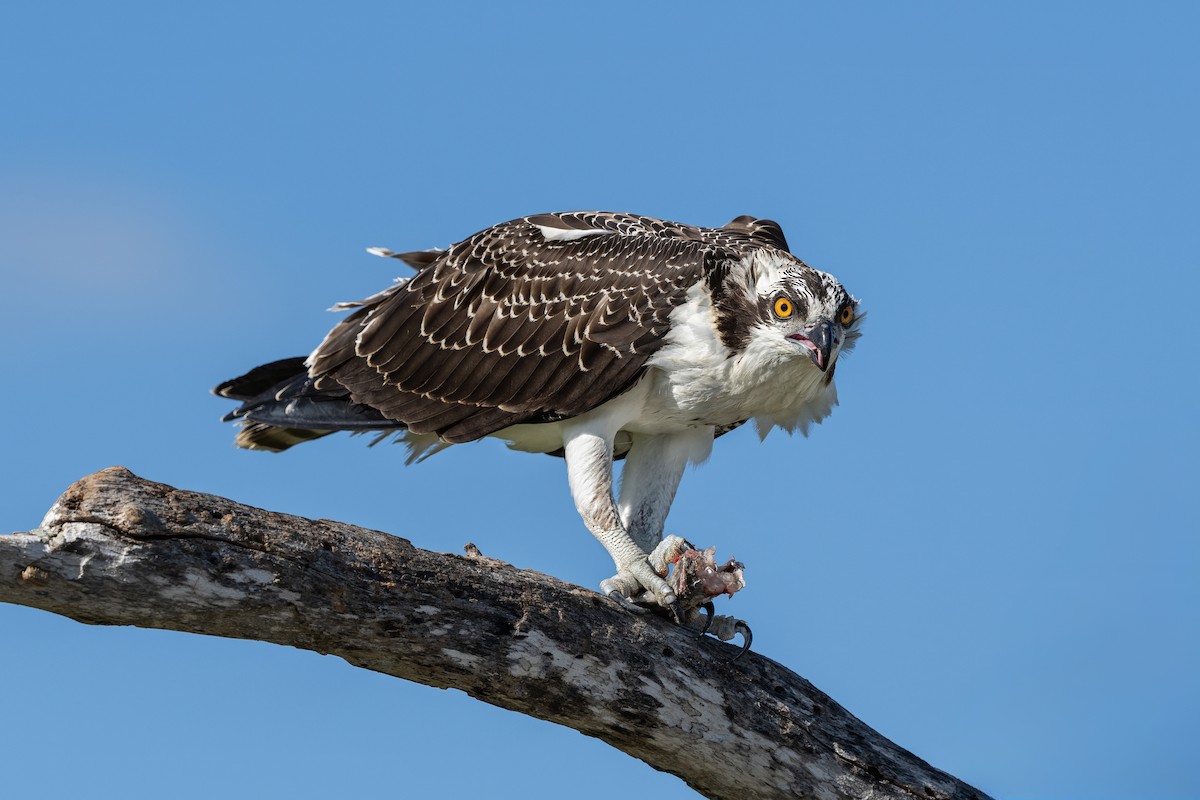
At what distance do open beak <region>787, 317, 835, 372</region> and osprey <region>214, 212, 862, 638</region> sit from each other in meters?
0.01

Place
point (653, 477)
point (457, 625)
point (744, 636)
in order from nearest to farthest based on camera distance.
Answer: point (457, 625) → point (744, 636) → point (653, 477)

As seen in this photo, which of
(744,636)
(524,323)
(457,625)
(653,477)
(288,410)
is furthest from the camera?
(288,410)

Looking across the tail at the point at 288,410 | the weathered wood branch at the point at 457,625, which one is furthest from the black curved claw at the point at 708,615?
the tail at the point at 288,410

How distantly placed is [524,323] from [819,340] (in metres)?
1.99

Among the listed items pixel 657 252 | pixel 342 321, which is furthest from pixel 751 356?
pixel 342 321

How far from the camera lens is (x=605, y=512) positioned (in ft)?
26.3

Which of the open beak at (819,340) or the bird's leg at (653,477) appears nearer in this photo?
the open beak at (819,340)

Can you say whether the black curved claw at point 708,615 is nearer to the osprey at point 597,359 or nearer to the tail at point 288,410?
the osprey at point 597,359

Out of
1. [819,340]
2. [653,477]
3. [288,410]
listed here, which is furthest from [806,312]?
[288,410]

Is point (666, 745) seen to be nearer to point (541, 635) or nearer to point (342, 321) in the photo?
point (541, 635)

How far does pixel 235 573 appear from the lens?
5.93m

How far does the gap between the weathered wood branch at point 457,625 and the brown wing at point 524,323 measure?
154 cm

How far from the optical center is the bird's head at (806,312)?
310 inches

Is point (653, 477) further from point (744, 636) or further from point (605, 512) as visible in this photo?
point (744, 636)
